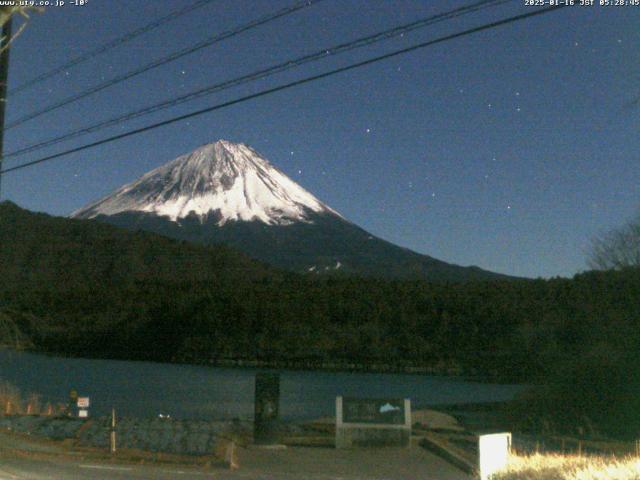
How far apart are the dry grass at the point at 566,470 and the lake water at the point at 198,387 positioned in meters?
20.2

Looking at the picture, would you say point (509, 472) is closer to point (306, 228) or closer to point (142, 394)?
point (142, 394)

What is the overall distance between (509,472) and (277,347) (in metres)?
64.5

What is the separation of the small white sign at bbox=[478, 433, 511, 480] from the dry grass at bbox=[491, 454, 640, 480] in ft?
0.41

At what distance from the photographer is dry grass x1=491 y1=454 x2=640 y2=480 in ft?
28.6


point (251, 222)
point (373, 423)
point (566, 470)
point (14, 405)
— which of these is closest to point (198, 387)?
point (14, 405)

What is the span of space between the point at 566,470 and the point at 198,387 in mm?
40868

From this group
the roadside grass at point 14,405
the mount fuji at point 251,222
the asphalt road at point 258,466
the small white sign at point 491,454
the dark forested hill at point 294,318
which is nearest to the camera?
the small white sign at point 491,454

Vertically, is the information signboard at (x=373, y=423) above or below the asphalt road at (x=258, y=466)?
above

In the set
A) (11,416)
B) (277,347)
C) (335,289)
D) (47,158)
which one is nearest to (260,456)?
(47,158)

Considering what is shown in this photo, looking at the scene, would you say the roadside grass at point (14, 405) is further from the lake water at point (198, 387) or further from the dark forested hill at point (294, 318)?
the dark forested hill at point (294, 318)

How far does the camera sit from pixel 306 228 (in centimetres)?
16975

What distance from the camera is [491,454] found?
33.6 ft

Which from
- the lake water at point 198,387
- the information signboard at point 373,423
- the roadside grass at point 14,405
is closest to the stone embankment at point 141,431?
the roadside grass at point 14,405

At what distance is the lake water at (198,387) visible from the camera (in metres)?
37.2
